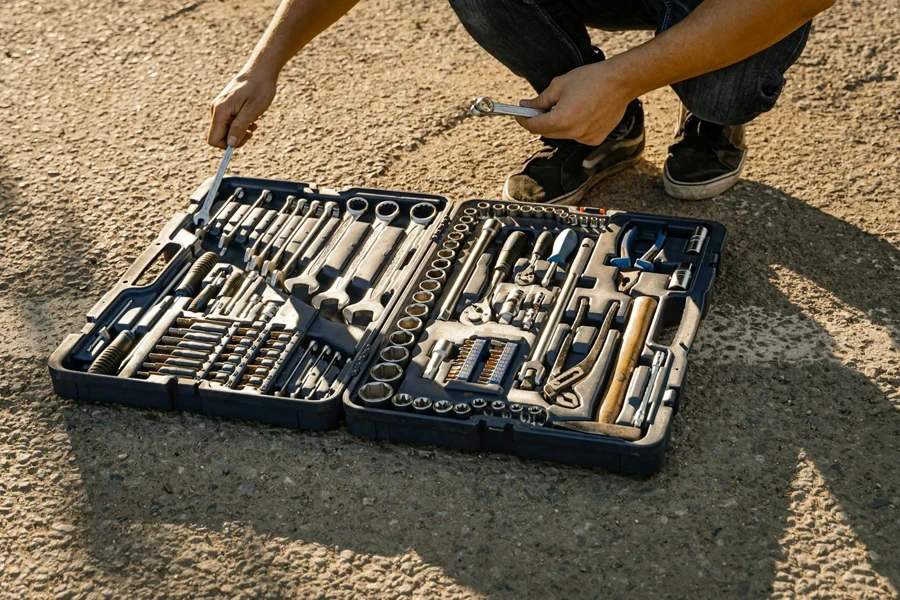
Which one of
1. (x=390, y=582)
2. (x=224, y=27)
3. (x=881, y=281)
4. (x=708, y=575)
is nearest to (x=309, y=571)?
(x=390, y=582)

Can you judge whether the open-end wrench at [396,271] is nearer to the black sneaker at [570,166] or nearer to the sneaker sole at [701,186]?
the black sneaker at [570,166]

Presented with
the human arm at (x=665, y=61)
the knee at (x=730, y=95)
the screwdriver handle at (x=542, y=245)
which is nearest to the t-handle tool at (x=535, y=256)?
the screwdriver handle at (x=542, y=245)

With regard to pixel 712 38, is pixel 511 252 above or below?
below

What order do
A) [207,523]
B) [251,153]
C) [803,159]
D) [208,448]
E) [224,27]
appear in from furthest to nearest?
1. [224,27]
2. [251,153]
3. [803,159]
4. [208,448]
5. [207,523]

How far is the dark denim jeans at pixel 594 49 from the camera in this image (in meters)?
2.33

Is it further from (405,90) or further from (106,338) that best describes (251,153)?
(106,338)

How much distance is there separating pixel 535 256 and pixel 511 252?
6 centimetres

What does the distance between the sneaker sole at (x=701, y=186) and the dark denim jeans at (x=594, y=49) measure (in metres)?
0.25

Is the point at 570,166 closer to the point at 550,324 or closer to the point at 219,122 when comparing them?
the point at 550,324

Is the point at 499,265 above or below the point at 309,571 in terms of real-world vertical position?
above

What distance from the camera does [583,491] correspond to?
1.90m

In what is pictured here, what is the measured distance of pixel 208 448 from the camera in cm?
205

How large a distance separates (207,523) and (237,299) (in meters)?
0.59

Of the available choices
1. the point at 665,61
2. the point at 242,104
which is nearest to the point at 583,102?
the point at 665,61
